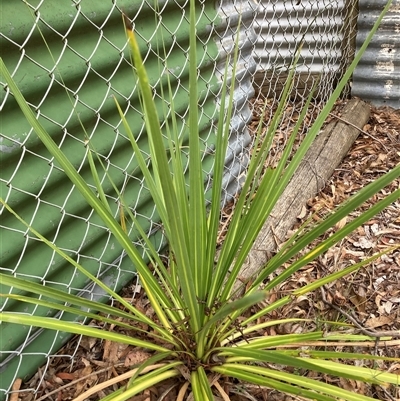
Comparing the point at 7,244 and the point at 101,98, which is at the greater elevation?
the point at 101,98

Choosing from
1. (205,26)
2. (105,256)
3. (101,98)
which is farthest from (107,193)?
(205,26)

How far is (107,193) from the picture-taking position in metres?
1.62

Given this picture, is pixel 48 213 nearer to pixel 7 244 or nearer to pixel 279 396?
pixel 7 244

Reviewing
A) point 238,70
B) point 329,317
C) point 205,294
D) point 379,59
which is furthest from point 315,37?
point 205,294

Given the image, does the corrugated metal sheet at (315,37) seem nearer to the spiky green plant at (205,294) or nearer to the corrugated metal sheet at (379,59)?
the corrugated metal sheet at (379,59)

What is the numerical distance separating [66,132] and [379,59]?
2455mm

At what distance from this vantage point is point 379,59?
2.99 m

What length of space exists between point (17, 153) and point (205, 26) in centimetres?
106

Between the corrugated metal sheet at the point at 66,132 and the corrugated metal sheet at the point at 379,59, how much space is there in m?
1.60

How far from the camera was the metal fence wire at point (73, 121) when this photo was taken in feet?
4.14

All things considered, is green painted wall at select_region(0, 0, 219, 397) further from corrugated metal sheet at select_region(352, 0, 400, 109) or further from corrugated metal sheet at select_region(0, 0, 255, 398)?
corrugated metal sheet at select_region(352, 0, 400, 109)

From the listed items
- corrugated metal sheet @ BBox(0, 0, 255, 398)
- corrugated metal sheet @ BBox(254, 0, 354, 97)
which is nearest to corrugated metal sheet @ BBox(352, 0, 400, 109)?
corrugated metal sheet @ BBox(254, 0, 354, 97)

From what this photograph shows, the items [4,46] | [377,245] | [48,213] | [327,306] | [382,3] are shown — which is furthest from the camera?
[382,3]

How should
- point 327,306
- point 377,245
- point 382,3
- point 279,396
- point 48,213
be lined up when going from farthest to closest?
point 382,3 < point 377,245 < point 327,306 < point 48,213 < point 279,396
